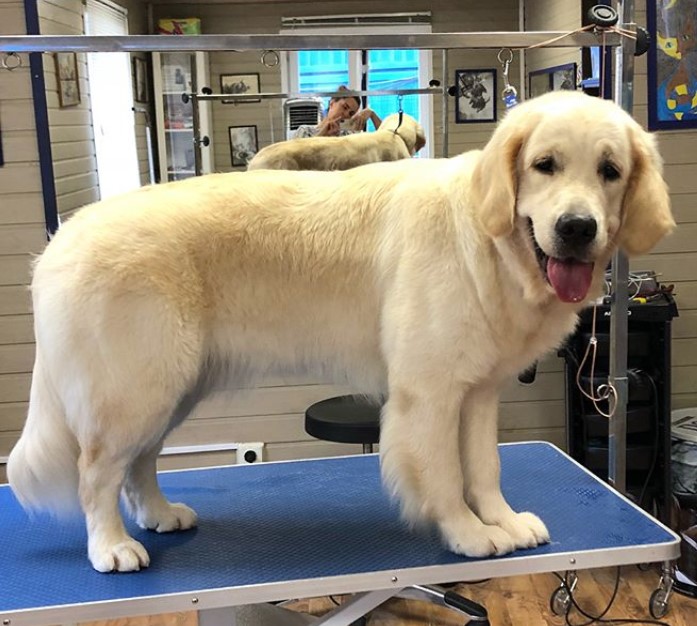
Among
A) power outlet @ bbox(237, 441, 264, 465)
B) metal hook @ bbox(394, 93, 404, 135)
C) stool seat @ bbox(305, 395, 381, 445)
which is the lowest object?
power outlet @ bbox(237, 441, 264, 465)

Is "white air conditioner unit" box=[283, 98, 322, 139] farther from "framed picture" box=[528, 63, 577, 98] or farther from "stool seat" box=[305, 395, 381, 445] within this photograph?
"stool seat" box=[305, 395, 381, 445]

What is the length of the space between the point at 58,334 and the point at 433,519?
78 centimetres

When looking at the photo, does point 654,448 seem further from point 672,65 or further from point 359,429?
point 672,65

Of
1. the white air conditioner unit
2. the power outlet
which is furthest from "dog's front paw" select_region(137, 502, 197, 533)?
the white air conditioner unit

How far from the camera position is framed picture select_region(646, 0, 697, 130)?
287 cm

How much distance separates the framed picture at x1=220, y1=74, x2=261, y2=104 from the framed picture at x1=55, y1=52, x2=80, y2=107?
51 centimetres

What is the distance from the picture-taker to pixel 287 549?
62.9 inches

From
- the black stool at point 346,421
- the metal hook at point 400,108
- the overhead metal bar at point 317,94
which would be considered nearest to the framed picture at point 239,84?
the overhead metal bar at point 317,94

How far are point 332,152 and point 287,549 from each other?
1209 millimetres

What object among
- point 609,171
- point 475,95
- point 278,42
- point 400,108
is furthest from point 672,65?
point 609,171

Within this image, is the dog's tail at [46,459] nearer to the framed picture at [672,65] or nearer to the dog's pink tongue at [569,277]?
the dog's pink tongue at [569,277]

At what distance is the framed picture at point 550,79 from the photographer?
2.82 m

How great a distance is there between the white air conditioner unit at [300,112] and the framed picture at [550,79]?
75 cm

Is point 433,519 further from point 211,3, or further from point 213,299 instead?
point 211,3
